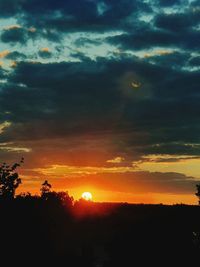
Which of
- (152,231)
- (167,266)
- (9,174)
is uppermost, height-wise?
(9,174)

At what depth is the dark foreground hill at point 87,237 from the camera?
4104 centimetres

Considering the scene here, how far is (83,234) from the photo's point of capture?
216 ft

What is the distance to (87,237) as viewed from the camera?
6575 cm

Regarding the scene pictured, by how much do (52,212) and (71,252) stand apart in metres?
4.31

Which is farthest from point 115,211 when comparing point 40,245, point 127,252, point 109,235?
point 40,245

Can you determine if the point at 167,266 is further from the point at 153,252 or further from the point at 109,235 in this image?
the point at 109,235

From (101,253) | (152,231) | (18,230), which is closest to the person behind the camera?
(18,230)

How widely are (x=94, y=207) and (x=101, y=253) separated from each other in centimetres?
1726

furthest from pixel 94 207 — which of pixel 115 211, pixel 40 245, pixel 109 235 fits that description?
pixel 40 245

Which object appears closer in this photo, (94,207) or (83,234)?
(83,234)

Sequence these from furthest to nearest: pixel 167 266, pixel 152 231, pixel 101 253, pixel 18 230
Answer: pixel 101 253, pixel 152 231, pixel 167 266, pixel 18 230

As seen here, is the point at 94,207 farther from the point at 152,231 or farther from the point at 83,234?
the point at 152,231

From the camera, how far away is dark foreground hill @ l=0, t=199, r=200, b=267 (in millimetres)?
41038

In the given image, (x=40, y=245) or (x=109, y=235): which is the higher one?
(x=109, y=235)
